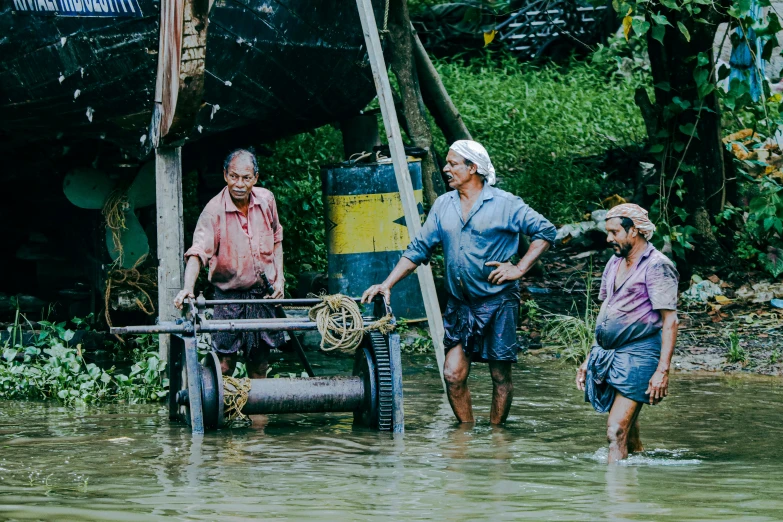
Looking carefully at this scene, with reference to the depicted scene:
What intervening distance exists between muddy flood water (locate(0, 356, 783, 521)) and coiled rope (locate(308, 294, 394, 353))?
1.80 ft

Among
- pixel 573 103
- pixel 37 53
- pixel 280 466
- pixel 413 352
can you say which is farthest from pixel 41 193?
pixel 573 103

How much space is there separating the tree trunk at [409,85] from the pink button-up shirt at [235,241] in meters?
4.09

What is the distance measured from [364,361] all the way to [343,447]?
30.0 inches

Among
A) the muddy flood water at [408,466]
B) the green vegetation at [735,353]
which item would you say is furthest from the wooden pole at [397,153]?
the green vegetation at [735,353]

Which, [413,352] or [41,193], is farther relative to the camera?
[41,193]

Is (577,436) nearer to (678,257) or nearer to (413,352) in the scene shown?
(413,352)

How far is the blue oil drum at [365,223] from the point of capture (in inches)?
417

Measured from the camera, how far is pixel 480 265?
714cm

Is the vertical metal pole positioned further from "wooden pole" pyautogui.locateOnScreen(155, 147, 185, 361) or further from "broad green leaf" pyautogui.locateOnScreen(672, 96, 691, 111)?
"broad green leaf" pyautogui.locateOnScreen(672, 96, 691, 111)

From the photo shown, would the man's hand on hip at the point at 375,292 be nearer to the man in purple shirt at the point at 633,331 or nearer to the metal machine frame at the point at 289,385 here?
the metal machine frame at the point at 289,385

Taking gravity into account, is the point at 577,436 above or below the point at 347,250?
below

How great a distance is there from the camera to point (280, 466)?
19.4 feet

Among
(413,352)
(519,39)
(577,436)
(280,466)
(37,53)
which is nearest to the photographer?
(280,466)

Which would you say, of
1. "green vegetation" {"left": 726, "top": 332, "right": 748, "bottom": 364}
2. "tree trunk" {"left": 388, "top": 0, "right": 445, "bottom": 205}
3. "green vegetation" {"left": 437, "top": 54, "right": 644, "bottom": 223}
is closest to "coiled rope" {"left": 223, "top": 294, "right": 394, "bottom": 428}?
"green vegetation" {"left": 726, "top": 332, "right": 748, "bottom": 364}
